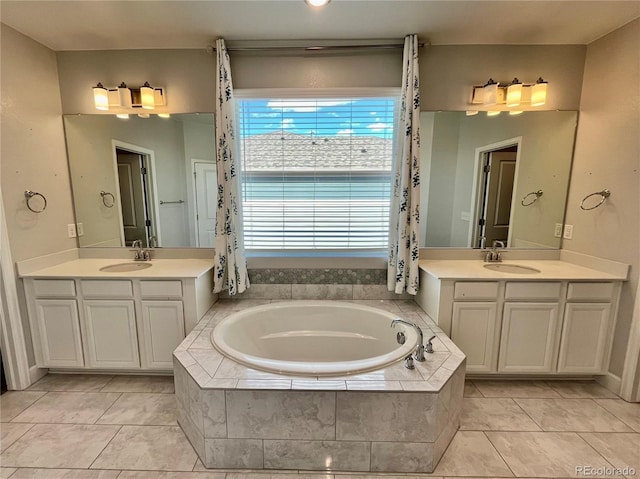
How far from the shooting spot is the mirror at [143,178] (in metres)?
2.55

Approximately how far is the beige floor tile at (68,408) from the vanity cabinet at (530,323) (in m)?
2.46

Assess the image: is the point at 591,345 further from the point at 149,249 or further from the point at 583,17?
the point at 149,249

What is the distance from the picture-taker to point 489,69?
2422 mm

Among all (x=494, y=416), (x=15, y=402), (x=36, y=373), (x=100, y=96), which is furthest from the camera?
(x=100, y=96)

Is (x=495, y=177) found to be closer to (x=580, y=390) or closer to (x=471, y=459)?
(x=580, y=390)

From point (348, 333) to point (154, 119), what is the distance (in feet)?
8.06

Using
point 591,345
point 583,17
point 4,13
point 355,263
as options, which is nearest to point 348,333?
point 355,263

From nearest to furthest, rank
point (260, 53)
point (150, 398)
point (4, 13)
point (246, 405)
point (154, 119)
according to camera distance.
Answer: point (246, 405)
point (4, 13)
point (150, 398)
point (260, 53)
point (154, 119)

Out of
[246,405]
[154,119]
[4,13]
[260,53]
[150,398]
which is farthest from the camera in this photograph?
[154,119]

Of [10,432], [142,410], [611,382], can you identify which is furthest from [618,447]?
[10,432]

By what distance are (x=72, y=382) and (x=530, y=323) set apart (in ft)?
11.6

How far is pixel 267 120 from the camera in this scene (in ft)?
8.40

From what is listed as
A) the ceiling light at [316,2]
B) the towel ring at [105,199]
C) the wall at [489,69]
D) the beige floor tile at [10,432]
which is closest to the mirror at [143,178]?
the towel ring at [105,199]

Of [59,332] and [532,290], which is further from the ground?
[532,290]
